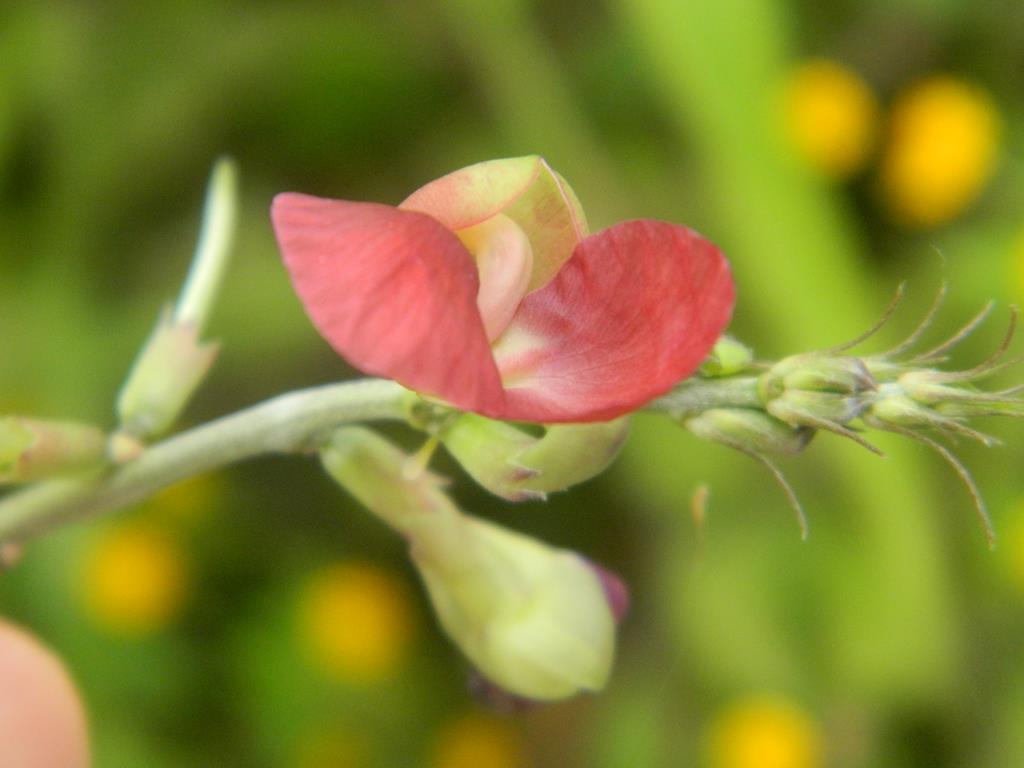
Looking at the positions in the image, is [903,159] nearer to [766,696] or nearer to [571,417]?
[766,696]

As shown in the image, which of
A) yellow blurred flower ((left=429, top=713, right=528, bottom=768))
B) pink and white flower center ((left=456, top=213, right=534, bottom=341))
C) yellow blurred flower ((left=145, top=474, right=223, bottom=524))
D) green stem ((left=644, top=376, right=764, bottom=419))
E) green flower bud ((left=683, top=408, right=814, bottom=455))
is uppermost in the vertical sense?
pink and white flower center ((left=456, top=213, right=534, bottom=341))

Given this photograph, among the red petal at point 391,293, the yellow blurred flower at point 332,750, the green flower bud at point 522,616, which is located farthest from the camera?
the yellow blurred flower at point 332,750

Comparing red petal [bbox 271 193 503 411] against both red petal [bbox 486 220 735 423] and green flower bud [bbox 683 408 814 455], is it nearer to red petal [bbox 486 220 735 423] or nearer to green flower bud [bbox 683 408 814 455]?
red petal [bbox 486 220 735 423]

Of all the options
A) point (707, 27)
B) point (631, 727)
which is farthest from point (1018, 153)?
point (631, 727)

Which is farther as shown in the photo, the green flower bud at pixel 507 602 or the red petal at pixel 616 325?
the green flower bud at pixel 507 602

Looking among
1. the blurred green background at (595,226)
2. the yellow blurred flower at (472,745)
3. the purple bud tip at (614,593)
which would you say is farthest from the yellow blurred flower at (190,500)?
the purple bud tip at (614,593)

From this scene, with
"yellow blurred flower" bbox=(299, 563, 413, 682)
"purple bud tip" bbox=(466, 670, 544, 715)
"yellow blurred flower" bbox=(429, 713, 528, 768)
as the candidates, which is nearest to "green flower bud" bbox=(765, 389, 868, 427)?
"purple bud tip" bbox=(466, 670, 544, 715)

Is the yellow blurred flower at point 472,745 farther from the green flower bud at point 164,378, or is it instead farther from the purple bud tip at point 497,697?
the green flower bud at point 164,378

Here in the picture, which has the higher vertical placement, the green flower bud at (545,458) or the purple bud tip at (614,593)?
the green flower bud at (545,458)
